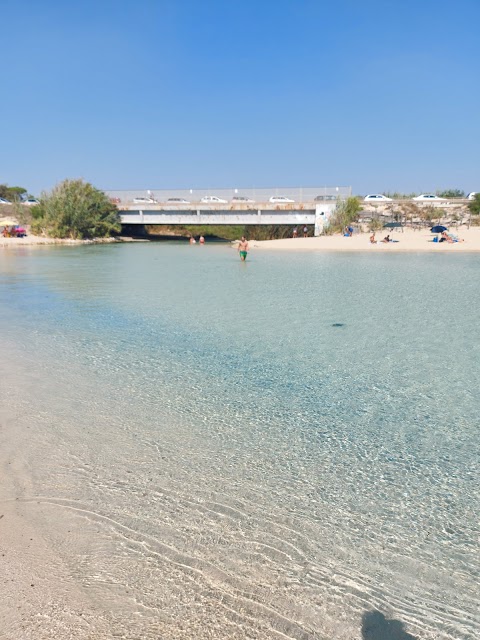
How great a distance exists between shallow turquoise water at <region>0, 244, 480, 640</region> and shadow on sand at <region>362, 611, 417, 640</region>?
0.04 metres

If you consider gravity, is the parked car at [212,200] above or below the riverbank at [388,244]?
above

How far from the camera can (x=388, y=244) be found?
4534 centimetres

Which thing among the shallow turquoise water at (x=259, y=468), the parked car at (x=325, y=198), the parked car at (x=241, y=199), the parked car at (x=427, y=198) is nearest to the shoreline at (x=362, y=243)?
the parked car at (x=325, y=198)

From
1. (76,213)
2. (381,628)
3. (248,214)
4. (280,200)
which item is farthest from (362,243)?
(381,628)

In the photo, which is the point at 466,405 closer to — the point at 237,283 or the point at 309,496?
the point at 309,496

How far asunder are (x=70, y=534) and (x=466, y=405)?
218 inches

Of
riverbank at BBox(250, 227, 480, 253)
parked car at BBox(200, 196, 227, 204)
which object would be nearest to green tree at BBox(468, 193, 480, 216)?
riverbank at BBox(250, 227, 480, 253)

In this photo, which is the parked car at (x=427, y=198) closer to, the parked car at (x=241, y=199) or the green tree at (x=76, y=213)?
the parked car at (x=241, y=199)

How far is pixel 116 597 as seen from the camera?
3355 mm

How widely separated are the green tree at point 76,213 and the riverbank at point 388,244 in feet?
62.2

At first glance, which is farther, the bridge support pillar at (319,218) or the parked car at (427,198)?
the parked car at (427,198)

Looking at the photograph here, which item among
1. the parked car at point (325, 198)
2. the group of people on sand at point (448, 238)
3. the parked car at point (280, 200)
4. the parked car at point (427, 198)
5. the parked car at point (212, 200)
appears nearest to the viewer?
the group of people on sand at point (448, 238)

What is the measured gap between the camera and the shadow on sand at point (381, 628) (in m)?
3.09

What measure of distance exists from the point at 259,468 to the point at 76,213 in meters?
55.1
